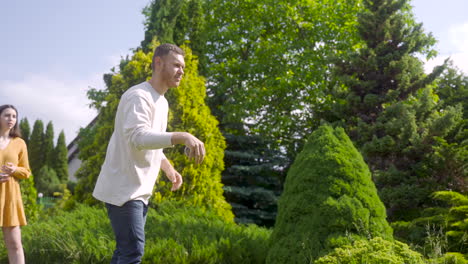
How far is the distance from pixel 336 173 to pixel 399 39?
8.69 meters

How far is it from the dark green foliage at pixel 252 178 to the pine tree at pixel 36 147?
29317mm

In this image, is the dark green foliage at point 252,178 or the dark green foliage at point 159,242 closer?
the dark green foliage at point 159,242

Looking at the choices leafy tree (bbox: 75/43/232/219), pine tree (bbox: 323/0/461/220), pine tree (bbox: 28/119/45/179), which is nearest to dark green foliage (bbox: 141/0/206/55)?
leafy tree (bbox: 75/43/232/219)

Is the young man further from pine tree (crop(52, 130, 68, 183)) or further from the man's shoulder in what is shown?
pine tree (crop(52, 130, 68, 183))

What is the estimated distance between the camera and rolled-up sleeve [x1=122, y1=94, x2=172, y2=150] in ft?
8.99

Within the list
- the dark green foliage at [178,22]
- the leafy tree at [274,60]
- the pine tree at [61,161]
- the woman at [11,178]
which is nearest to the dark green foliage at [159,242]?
the woman at [11,178]

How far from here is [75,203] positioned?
29.8 ft

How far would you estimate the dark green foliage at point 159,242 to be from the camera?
17.6ft

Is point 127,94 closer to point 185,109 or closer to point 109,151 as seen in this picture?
point 109,151

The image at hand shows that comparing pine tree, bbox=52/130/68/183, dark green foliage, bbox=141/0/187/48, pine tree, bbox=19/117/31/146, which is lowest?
pine tree, bbox=52/130/68/183

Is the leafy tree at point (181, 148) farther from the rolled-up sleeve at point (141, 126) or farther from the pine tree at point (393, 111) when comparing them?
the rolled-up sleeve at point (141, 126)

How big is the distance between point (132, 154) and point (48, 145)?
134 ft

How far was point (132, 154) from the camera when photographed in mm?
3029

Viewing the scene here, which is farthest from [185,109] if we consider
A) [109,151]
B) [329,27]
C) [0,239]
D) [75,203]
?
[329,27]
